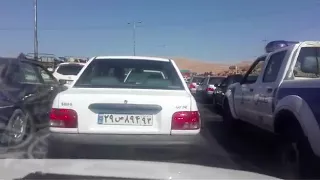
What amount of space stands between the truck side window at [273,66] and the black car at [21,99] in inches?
152

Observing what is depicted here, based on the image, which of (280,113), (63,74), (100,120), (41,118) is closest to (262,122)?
(280,113)

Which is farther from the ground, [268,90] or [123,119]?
[268,90]

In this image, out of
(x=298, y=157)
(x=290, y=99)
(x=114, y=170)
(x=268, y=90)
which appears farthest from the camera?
(x=268, y=90)

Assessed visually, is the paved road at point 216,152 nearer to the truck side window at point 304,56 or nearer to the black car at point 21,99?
the black car at point 21,99

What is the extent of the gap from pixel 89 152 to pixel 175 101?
3.49 ft

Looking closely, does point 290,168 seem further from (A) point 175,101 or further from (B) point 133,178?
(B) point 133,178

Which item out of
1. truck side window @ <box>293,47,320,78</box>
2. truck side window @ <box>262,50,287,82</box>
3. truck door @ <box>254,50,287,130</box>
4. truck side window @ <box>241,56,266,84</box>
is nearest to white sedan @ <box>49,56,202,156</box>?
truck door @ <box>254,50,287,130</box>

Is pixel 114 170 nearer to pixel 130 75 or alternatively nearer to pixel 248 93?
pixel 130 75

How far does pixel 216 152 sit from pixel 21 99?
10.6ft

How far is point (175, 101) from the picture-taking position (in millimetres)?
4996

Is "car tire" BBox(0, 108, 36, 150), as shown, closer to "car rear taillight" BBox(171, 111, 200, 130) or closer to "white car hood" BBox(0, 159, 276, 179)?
"car rear taillight" BBox(171, 111, 200, 130)

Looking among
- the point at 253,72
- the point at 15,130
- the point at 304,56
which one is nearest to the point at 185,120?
the point at 304,56

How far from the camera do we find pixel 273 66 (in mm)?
7020

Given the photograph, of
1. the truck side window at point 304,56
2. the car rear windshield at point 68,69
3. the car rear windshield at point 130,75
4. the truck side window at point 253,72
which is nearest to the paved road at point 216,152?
the car rear windshield at point 130,75
